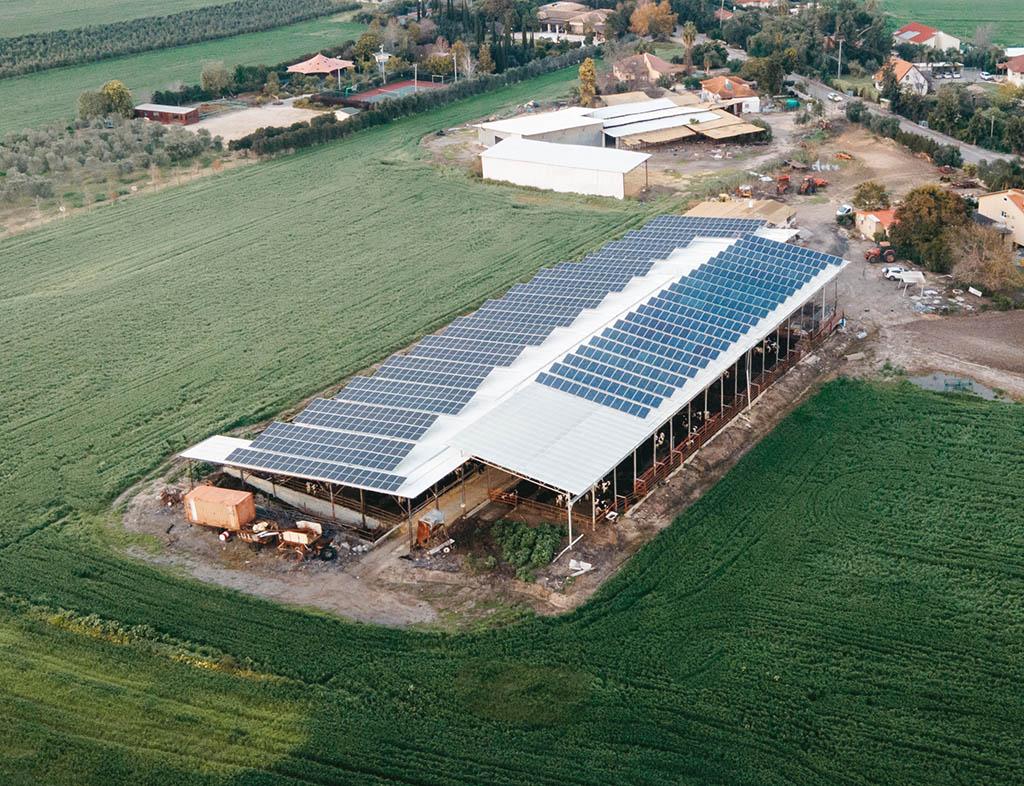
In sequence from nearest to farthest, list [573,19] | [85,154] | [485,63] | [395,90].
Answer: [85,154] < [395,90] < [485,63] < [573,19]

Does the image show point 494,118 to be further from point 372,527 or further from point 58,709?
point 58,709

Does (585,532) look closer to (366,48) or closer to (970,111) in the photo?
(970,111)

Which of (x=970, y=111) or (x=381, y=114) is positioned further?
(x=381, y=114)

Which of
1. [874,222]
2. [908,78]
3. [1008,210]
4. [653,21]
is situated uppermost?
[653,21]

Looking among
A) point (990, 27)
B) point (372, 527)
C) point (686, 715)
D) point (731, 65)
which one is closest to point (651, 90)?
point (731, 65)

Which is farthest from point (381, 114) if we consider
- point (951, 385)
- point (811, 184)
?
point (951, 385)

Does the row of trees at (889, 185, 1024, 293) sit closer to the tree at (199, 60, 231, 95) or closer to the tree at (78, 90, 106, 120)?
the tree at (78, 90, 106, 120)

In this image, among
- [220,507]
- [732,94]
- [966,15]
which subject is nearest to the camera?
[220,507]
